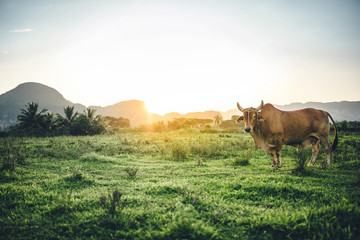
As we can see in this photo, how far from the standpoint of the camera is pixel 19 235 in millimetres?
2744

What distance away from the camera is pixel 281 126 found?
6.57m

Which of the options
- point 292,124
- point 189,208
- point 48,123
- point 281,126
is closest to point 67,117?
A: point 48,123

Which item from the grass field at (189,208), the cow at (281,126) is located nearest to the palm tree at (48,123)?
the grass field at (189,208)

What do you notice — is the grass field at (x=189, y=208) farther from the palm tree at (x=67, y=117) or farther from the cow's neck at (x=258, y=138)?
the palm tree at (x=67, y=117)

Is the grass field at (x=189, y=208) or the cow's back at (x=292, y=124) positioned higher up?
the cow's back at (x=292, y=124)

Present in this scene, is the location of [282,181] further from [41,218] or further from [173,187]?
[41,218]

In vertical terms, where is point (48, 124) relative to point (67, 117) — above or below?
below

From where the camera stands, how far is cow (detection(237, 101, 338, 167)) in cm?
651

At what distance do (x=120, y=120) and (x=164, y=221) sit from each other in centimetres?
8297

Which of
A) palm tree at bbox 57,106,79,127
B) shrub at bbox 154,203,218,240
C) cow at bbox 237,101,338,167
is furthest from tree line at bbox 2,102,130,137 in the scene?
shrub at bbox 154,203,218,240

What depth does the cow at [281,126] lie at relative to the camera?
6.51m

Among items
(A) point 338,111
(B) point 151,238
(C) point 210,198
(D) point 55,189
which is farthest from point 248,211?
(A) point 338,111

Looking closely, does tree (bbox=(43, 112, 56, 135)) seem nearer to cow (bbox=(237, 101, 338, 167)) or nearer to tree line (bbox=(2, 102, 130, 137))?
tree line (bbox=(2, 102, 130, 137))

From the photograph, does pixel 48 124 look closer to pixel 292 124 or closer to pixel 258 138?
pixel 258 138
